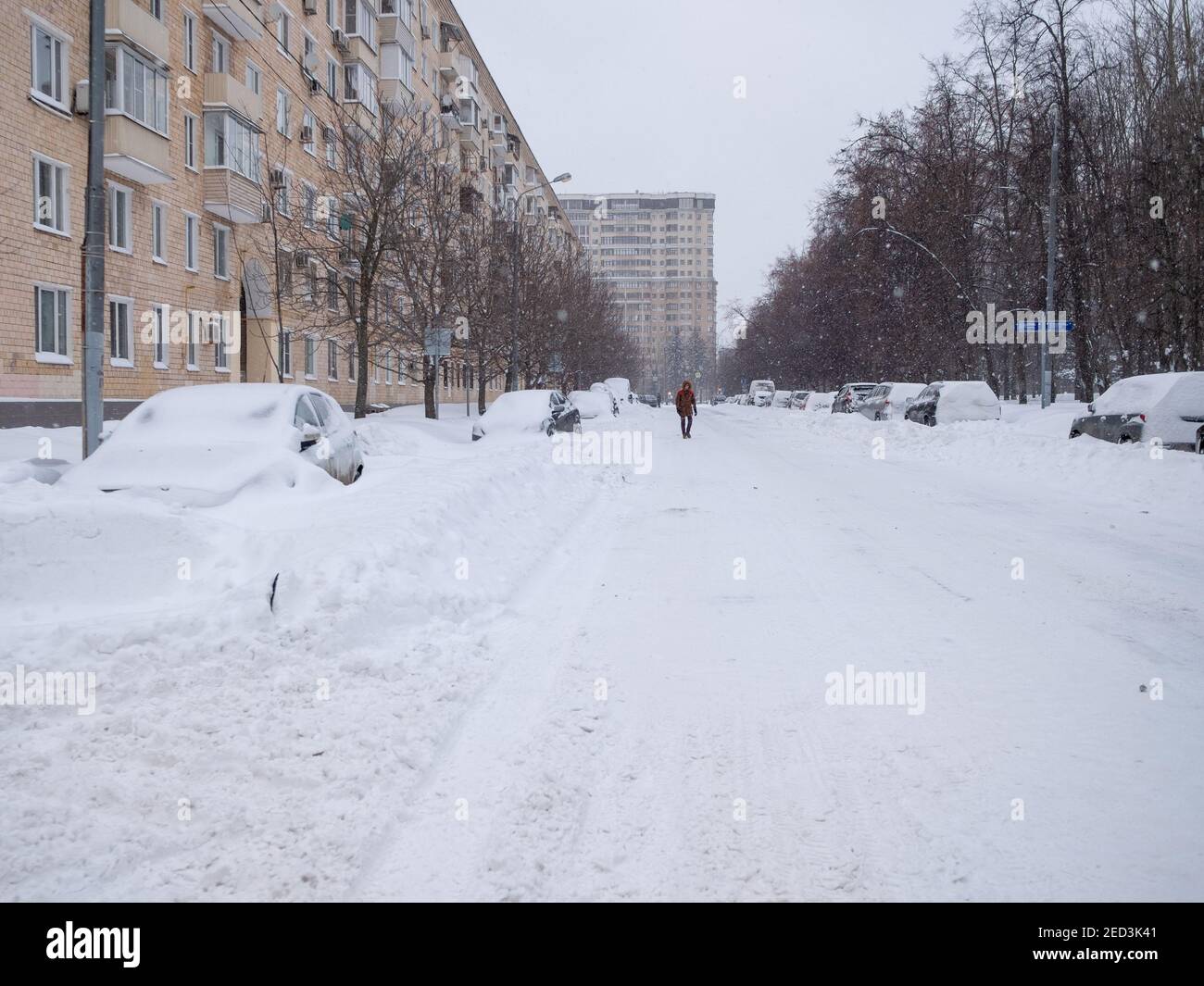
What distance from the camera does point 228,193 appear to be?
28.3 m

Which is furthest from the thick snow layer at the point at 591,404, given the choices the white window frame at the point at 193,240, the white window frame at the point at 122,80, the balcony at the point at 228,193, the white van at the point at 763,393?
the white van at the point at 763,393

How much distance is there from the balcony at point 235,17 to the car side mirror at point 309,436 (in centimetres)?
2187

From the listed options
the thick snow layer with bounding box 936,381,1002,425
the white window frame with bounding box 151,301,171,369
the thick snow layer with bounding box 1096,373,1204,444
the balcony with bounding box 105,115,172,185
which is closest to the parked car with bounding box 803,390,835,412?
the thick snow layer with bounding box 936,381,1002,425

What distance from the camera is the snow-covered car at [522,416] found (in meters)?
22.1

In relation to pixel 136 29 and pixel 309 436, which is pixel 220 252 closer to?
pixel 136 29

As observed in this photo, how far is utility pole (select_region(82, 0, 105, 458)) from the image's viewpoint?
11086 mm

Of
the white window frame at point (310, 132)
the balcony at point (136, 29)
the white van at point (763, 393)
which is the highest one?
the white window frame at point (310, 132)

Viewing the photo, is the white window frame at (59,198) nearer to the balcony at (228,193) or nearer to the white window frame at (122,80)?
the white window frame at (122,80)

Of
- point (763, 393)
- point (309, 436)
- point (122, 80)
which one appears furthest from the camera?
point (763, 393)

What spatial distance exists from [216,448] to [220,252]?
75.6ft

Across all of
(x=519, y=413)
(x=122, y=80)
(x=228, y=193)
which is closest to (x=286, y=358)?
(x=228, y=193)
